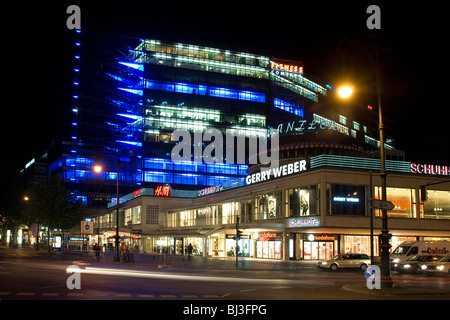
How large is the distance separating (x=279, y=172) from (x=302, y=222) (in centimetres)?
697

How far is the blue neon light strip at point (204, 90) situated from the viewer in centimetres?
11819

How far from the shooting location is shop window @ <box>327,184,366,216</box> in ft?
157

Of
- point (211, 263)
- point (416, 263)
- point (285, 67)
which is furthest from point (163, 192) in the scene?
point (285, 67)

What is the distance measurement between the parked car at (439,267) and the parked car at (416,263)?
211 centimetres

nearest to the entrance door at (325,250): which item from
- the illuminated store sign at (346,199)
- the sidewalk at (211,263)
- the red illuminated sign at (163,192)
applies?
the sidewalk at (211,263)

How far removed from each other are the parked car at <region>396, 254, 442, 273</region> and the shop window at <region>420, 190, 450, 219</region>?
16453 mm

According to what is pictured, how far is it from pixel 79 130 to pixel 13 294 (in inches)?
4812

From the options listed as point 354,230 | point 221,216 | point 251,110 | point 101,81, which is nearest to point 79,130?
point 101,81

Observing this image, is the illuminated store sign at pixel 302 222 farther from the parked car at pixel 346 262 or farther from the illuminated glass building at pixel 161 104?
the illuminated glass building at pixel 161 104

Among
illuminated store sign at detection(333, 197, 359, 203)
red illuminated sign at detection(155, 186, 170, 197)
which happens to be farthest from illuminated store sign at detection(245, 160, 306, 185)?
red illuminated sign at detection(155, 186, 170, 197)

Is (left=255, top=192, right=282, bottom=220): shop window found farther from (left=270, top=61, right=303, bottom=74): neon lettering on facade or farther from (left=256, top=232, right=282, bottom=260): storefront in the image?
(left=270, top=61, right=303, bottom=74): neon lettering on facade

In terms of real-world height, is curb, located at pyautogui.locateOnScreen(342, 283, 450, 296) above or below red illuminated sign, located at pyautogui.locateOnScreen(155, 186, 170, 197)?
below

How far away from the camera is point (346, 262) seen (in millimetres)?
39031
